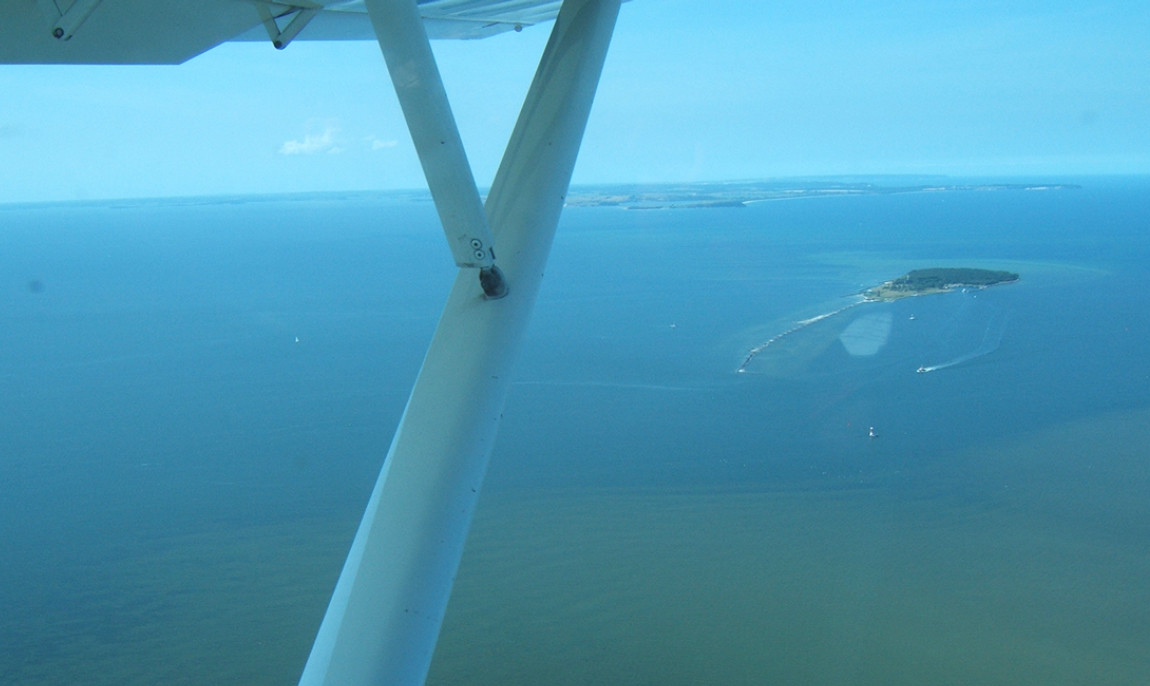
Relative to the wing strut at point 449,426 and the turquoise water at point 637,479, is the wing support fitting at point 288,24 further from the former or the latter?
the turquoise water at point 637,479

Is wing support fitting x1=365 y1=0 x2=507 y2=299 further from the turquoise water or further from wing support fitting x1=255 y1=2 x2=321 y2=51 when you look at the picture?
the turquoise water

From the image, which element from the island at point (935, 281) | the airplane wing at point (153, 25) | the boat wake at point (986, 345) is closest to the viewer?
the airplane wing at point (153, 25)

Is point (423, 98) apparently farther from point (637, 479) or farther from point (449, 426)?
point (637, 479)

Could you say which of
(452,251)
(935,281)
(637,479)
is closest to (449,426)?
(452,251)

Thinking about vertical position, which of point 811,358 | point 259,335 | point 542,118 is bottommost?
point 811,358

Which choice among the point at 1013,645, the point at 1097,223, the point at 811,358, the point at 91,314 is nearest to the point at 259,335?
the point at 91,314

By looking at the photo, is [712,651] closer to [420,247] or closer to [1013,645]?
[1013,645]

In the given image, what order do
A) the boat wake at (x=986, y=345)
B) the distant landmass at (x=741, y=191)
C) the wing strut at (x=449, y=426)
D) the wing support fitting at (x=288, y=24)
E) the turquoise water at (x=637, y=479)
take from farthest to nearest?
the distant landmass at (x=741, y=191) < the boat wake at (x=986, y=345) < the turquoise water at (x=637, y=479) < the wing support fitting at (x=288, y=24) < the wing strut at (x=449, y=426)

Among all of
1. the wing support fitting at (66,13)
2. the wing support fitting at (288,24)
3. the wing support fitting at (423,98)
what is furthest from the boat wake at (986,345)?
the wing support fitting at (66,13)
